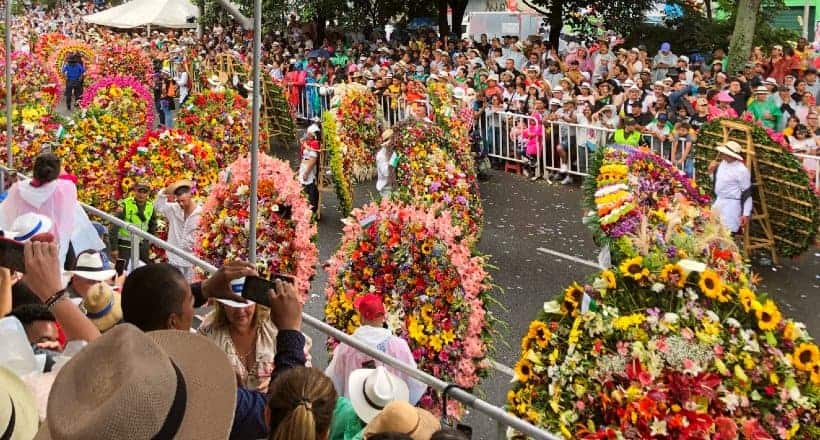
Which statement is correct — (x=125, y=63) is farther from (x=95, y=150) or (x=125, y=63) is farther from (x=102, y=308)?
(x=102, y=308)

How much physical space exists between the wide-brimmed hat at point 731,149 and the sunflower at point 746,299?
23.1 feet

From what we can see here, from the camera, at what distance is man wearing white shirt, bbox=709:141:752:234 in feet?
39.8

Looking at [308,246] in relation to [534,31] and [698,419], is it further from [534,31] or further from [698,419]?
[534,31]

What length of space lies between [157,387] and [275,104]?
62.5 feet

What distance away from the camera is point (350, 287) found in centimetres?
733

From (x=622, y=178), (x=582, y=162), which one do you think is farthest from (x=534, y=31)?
(x=622, y=178)

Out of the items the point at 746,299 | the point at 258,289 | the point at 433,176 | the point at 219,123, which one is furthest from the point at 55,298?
the point at 219,123

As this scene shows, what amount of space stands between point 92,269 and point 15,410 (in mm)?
3103

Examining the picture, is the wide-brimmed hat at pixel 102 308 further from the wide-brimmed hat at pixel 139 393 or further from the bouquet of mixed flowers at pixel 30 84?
the bouquet of mixed flowers at pixel 30 84

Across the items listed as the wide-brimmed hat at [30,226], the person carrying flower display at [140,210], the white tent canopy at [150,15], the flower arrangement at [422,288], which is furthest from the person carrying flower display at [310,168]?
the white tent canopy at [150,15]

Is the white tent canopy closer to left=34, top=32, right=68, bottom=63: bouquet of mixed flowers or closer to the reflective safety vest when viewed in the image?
left=34, top=32, right=68, bottom=63: bouquet of mixed flowers

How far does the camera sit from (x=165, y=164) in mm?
11297

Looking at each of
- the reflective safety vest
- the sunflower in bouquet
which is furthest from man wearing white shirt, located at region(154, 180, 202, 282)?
the sunflower in bouquet

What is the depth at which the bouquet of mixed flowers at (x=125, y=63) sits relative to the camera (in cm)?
2736
